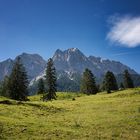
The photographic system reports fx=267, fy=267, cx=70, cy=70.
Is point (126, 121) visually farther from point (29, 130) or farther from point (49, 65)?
point (49, 65)

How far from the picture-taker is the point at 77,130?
25.8 meters

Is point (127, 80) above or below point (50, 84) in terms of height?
above

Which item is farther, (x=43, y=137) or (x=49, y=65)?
(x=49, y=65)

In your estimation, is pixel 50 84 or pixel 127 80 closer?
pixel 50 84

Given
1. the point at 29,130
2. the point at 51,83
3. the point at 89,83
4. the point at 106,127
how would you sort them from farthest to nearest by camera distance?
the point at 89,83
the point at 51,83
the point at 106,127
the point at 29,130

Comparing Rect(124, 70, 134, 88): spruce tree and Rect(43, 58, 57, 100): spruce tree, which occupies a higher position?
Rect(124, 70, 134, 88): spruce tree

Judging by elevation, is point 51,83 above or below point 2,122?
above

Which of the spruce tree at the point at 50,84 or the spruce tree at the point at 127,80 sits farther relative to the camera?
the spruce tree at the point at 127,80

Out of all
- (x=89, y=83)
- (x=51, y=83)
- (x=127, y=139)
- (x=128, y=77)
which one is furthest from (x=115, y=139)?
(x=128, y=77)

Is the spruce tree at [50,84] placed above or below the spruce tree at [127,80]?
below

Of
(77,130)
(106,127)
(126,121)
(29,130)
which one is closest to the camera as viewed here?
(29,130)

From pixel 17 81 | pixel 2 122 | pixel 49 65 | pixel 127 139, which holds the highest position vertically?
pixel 49 65

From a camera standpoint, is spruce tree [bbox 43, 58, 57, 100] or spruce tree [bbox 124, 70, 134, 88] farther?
spruce tree [bbox 124, 70, 134, 88]

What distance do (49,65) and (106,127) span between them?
74253mm
